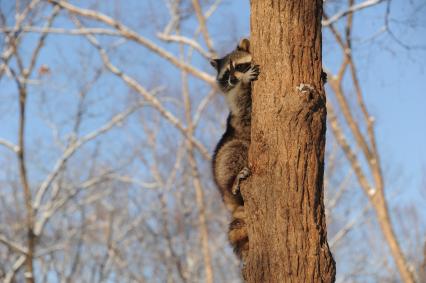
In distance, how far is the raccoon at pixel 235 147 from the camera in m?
4.55

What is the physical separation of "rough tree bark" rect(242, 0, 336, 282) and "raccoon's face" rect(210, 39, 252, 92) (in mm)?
1321

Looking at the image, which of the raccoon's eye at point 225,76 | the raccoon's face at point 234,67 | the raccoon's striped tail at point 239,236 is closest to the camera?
the raccoon's striped tail at point 239,236

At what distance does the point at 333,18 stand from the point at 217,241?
11.2 meters

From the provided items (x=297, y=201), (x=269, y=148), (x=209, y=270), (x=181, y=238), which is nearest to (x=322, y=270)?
(x=297, y=201)

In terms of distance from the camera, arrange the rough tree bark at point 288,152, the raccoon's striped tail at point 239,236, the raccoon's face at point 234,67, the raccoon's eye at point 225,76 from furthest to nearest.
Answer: the raccoon's eye at point 225,76 → the raccoon's face at point 234,67 → the raccoon's striped tail at point 239,236 → the rough tree bark at point 288,152

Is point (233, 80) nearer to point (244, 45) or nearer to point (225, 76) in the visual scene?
point (225, 76)

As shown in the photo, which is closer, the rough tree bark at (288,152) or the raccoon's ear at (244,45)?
the rough tree bark at (288,152)

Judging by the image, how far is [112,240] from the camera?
802 inches

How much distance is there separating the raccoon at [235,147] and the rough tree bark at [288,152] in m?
0.98

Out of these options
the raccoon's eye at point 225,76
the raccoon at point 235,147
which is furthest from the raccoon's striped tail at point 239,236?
the raccoon's eye at point 225,76

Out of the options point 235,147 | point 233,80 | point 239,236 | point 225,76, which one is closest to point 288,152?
point 239,236

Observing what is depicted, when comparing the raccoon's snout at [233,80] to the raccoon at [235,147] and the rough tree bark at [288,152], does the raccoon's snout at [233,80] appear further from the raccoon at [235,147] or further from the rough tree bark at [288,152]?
the rough tree bark at [288,152]

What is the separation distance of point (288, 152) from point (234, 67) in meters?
2.11

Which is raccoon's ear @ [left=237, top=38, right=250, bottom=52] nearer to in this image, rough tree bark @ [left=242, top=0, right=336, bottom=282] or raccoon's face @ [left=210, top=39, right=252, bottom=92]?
raccoon's face @ [left=210, top=39, right=252, bottom=92]
